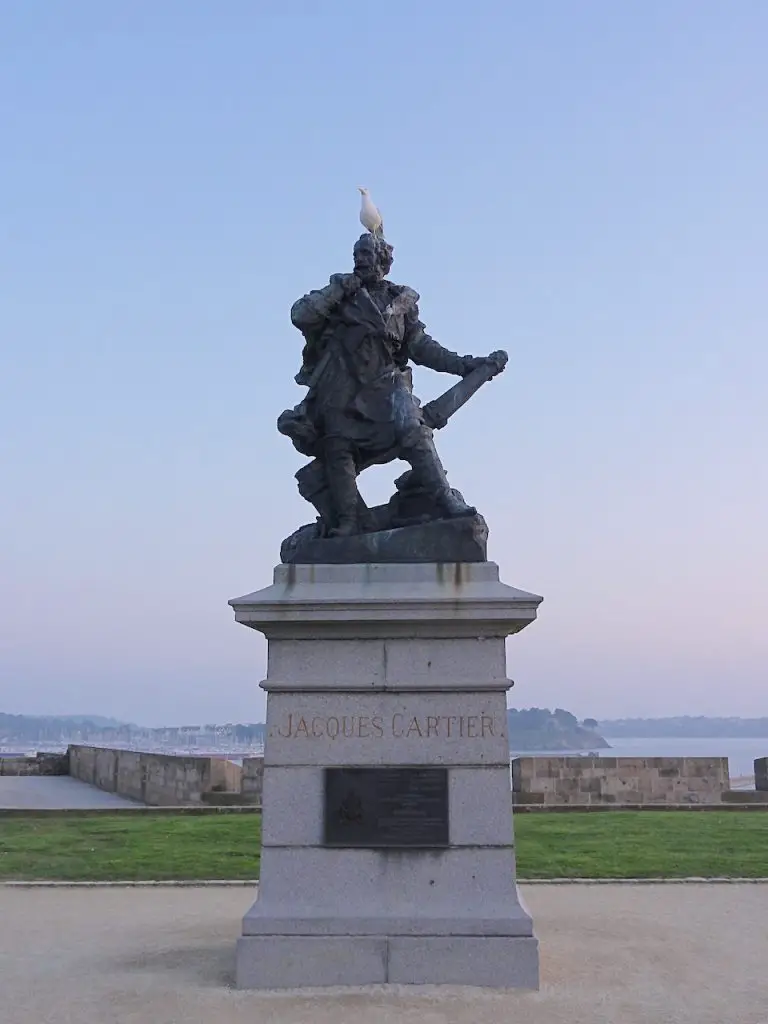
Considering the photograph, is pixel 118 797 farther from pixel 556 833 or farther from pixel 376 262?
pixel 376 262

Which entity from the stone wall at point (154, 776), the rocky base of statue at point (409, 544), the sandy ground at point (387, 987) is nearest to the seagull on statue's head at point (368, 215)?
the rocky base of statue at point (409, 544)

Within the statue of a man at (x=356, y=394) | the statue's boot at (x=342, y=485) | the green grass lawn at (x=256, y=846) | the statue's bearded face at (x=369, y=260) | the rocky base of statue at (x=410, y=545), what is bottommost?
the green grass lawn at (x=256, y=846)

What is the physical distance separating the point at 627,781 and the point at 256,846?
25.4ft

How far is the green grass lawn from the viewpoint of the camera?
38.5 ft

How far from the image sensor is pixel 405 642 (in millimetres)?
7000

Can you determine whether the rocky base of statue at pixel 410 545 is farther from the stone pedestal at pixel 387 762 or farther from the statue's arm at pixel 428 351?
the statue's arm at pixel 428 351

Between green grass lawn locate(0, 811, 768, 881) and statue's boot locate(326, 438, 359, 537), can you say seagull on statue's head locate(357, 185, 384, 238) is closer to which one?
statue's boot locate(326, 438, 359, 537)

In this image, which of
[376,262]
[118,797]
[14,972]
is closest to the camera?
[14,972]

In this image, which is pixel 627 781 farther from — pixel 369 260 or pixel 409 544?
pixel 369 260

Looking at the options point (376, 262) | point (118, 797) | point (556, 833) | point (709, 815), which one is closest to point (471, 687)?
point (376, 262)

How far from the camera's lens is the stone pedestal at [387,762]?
6508 millimetres

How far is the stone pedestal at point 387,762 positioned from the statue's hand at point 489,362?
174cm

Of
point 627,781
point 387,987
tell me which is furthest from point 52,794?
point 387,987

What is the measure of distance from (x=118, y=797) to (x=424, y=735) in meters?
16.2
